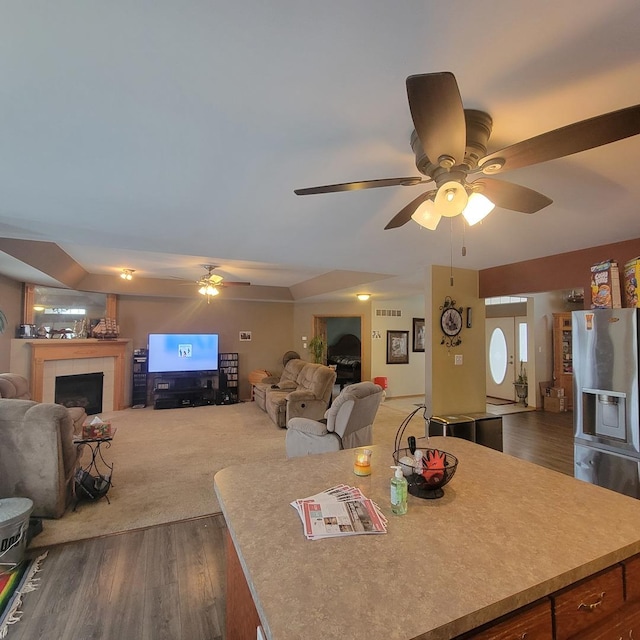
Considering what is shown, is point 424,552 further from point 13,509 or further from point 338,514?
point 13,509

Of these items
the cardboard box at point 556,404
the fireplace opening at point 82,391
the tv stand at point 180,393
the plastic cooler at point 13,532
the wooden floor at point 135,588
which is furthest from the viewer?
the tv stand at point 180,393

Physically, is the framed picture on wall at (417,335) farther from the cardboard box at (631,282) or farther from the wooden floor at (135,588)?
the wooden floor at (135,588)

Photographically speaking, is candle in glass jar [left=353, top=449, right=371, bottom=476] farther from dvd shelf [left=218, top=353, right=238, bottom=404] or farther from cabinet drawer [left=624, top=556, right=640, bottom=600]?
dvd shelf [left=218, top=353, right=238, bottom=404]

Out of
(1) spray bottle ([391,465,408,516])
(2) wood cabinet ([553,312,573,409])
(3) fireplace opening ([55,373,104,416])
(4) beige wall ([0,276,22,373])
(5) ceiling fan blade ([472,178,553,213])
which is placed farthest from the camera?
(2) wood cabinet ([553,312,573,409])

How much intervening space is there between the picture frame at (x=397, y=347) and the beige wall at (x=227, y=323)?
7.86 feet

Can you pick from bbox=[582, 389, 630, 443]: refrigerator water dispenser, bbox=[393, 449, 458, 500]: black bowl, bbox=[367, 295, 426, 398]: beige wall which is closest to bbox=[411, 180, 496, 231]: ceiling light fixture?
bbox=[393, 449, 458, 500]: black bowl

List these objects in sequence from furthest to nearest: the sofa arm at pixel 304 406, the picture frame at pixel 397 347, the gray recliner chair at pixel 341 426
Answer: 1. the picture frame at pixel 397 347
2. the sofa arm at pixel 304 406
3. the gray recliner chair at pixel 341 426

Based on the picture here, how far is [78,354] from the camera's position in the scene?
6.03 m

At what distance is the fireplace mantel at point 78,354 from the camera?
5.52 m

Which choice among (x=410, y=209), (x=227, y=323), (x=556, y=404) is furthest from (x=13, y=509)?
(x=556, y=404)

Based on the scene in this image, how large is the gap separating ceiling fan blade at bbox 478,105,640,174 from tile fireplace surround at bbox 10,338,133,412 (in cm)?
672

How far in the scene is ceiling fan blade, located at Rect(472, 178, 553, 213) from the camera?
149cm

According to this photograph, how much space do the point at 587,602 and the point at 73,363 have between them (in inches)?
284

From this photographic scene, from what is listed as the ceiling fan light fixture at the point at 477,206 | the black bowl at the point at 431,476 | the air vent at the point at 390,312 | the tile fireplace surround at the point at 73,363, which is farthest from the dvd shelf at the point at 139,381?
the ceiling fan light fixture at the point at 477,206
